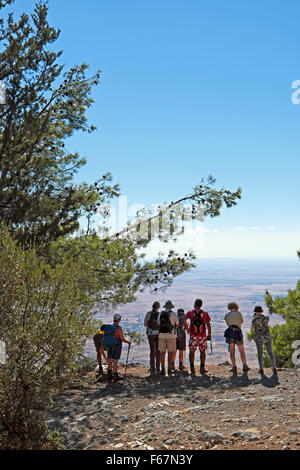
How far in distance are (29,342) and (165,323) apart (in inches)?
213

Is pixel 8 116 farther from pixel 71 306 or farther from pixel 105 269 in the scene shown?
pixel 71 306

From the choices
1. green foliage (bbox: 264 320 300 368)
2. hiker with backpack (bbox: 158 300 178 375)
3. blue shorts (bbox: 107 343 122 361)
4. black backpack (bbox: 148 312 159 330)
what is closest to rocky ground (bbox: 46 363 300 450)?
blue shorts (bbox: 107 343 122 361)

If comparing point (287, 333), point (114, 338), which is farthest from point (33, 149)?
point (287, 333)

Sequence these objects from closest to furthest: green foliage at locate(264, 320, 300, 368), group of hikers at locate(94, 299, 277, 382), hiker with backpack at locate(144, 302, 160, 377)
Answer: group of hikers at locate(94, 299, 277, 382) < hiker with backpack at locate(144, 302, 160, 377) < green foliage at locate(264, 320, 300, 368)

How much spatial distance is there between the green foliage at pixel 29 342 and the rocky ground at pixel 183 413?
4.14 feet

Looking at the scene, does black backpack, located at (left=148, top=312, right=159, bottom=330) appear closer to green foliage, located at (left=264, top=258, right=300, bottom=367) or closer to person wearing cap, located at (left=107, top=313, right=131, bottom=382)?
person wearing cap, located at (left=107, top=313, right=131, bottom=382)

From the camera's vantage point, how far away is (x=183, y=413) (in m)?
8.12

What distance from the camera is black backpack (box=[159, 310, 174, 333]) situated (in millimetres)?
11164

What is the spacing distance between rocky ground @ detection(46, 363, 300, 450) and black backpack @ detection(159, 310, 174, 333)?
147cm

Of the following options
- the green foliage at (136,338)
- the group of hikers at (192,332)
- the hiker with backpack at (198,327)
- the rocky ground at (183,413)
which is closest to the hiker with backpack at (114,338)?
the group of hikers at (192,332)

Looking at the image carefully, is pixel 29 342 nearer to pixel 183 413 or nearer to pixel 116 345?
pixel 183 413

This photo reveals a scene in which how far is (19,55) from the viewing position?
34.4 feet
